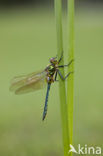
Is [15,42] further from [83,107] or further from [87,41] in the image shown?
[83,107]

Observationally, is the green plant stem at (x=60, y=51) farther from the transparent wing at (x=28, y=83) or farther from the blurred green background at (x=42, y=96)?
the blurred green background at (x=42, y=96)

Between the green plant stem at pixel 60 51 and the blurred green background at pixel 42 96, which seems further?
the blurred green background at pixel 42 96

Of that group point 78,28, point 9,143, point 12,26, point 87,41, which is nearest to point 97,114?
point 9,143

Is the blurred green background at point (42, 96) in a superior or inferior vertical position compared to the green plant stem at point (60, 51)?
inferior

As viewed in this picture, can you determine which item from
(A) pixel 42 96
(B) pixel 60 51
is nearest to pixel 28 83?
(B) pixel 60 51

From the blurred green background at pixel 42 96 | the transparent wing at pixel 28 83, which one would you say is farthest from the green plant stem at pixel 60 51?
the blurred green background at pixel 42 96

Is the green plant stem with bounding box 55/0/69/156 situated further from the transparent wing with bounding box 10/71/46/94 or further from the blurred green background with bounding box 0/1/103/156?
the blurred green background with bounding box 0/1/103/156

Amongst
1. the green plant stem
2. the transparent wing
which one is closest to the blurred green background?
the transparent wing
